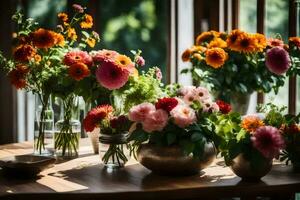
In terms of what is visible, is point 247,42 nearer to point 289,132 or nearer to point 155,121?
point 289,132

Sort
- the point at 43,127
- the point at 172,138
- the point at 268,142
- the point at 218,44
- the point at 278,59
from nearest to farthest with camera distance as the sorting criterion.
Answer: the point at 268,142
the point at 172,138
the point at 43,127
the point at 278,59
the point at 218,44

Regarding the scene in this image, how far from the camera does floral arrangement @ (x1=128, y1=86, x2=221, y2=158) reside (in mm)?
1905

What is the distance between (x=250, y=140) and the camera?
6.05 feet

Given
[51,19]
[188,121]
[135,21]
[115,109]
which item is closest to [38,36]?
[115,109]

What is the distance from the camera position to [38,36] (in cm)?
212

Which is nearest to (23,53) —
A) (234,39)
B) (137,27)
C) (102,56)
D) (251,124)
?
(102,56)

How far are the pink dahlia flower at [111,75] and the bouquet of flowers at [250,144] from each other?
1.37ft

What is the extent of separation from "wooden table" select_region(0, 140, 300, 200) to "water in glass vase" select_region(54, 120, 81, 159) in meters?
0.25

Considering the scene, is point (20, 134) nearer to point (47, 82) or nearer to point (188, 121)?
point (47, 82)

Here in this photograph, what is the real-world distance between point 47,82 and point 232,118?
0.76 m

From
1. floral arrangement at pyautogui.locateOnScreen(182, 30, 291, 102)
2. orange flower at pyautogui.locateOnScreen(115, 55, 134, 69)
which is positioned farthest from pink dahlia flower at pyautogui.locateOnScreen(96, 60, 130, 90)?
floral arrangement at pyautogui.locateOnScreen(182, 30, 291, 102)

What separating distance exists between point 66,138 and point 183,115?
0.65 metres

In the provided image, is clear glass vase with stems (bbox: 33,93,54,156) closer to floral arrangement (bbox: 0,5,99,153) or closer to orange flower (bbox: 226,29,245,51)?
floral arrangement (bbox: 0,5,99,153)

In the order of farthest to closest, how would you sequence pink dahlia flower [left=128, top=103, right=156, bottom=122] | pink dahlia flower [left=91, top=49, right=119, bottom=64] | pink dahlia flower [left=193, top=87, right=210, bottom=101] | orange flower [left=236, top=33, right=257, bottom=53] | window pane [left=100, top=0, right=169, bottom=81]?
window pane [left=100, top=0, right=169, bottom=81] < orange flower [left=236, top=33, right=257, bottom=53] < pink dahlia flower [left=91, top=49, right=119, bottom=64] < pink dahlia flower [left=193, top=87, right=210, bottom=101] < pink dahlia flower [left=128, top=103, right=156, bottom=122]
